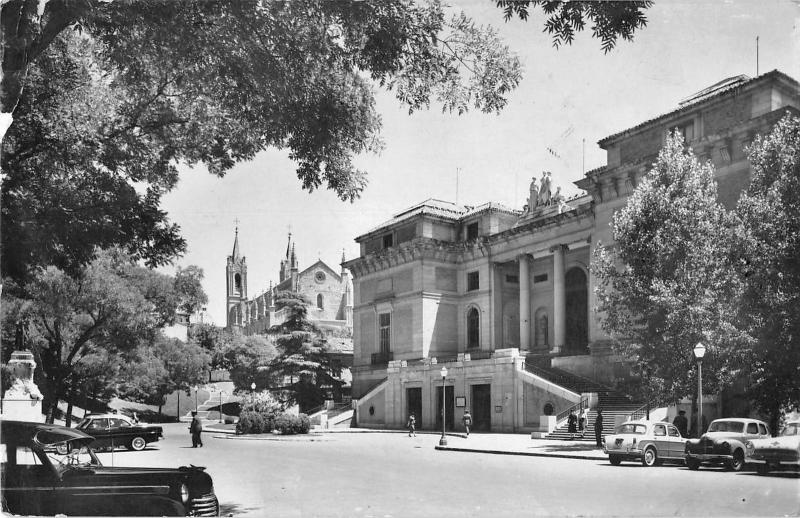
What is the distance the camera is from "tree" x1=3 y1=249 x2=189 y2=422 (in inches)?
504

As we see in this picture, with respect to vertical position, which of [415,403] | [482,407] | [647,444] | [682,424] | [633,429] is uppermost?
[633,429]

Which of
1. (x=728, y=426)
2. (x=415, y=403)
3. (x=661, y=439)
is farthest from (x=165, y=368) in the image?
(x=728, y=426)

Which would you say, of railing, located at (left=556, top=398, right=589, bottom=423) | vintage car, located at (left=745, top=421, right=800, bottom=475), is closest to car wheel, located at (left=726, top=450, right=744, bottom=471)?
vintage car, located at (left=745, top=421, right=800, bottom=475)

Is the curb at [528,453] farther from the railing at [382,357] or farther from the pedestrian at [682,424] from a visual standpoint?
the railing at [382,357]

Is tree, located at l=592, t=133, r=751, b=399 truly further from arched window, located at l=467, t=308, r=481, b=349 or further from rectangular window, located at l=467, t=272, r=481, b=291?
rectangular window, located at l=467, t=272, r=481, b=291

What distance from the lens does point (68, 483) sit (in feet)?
26.3

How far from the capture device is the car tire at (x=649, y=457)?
17.6 meters

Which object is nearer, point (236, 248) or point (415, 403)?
point (236, 248)

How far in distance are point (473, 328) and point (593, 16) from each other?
37942mm

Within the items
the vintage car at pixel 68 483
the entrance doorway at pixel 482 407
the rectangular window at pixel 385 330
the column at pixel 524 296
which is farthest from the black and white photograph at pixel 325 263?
the rectangular window at pixel 385 330

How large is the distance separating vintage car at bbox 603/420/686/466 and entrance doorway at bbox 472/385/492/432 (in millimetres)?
17120

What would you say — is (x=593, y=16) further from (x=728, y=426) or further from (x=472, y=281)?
(x=472, y=281)

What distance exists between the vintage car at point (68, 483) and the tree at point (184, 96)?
3219 millimetres

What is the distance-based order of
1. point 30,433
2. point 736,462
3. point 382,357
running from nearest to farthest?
point 30,433 < point 736,462 < point 382,357
